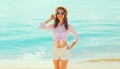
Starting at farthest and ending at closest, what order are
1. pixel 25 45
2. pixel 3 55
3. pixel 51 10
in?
pixel 51 10
pixel 25 45
pixel 3 55

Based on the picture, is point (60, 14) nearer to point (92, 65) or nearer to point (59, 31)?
point (59, 31)

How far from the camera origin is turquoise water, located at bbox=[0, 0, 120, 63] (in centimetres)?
875

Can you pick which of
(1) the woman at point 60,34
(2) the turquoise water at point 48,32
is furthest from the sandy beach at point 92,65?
(1) the woman at point 60,34

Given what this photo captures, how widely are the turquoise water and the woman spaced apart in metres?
3.44

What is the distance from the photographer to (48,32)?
371 inches

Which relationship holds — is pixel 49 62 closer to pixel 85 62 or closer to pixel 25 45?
pixel 85 62

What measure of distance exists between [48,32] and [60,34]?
14.4 ft

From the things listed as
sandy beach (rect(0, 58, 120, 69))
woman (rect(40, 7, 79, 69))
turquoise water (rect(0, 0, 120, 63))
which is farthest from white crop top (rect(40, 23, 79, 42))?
turquoise water (rect(0, 0, 120, 63))

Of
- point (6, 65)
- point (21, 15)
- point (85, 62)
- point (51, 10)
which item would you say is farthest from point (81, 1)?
point (6, 65)

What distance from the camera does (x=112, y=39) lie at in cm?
919

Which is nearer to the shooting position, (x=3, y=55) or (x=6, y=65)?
(x=6, y=65)

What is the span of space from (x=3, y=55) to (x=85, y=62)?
1489mm

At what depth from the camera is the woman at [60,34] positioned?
5008mm

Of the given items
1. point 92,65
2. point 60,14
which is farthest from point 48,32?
point 60,14
